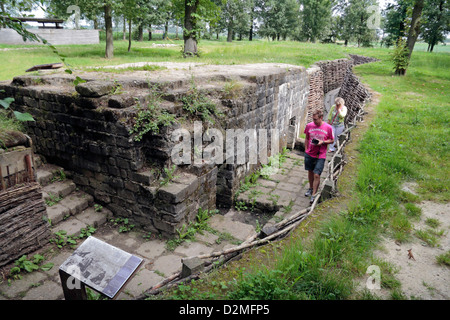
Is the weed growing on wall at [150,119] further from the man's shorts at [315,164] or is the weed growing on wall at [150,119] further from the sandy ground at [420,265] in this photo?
the sandy ground at [420,265]

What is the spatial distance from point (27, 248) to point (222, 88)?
454cm

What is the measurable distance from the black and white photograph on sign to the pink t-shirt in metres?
4.44

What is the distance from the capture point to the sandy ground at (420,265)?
3.10 meters

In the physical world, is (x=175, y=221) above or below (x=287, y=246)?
below

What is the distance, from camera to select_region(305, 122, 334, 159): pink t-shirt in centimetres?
612

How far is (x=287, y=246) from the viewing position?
367 centimetres

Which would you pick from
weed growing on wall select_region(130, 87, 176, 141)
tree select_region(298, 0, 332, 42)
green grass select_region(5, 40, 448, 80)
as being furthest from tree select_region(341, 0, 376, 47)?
weed growing on wall select_region(130, 87, 176, 141)

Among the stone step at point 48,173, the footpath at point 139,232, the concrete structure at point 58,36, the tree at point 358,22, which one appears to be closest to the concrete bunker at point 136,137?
the stone step at point 48,173

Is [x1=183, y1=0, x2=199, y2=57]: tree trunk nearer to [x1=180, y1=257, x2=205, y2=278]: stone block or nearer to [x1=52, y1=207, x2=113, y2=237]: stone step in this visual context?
[x1=52, y1=207, x2=113, y2=237]: stone step

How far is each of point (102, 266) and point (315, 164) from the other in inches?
188

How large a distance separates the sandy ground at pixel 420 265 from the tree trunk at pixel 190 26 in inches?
629

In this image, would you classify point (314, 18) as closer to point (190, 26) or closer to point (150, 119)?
point (190, 26)
